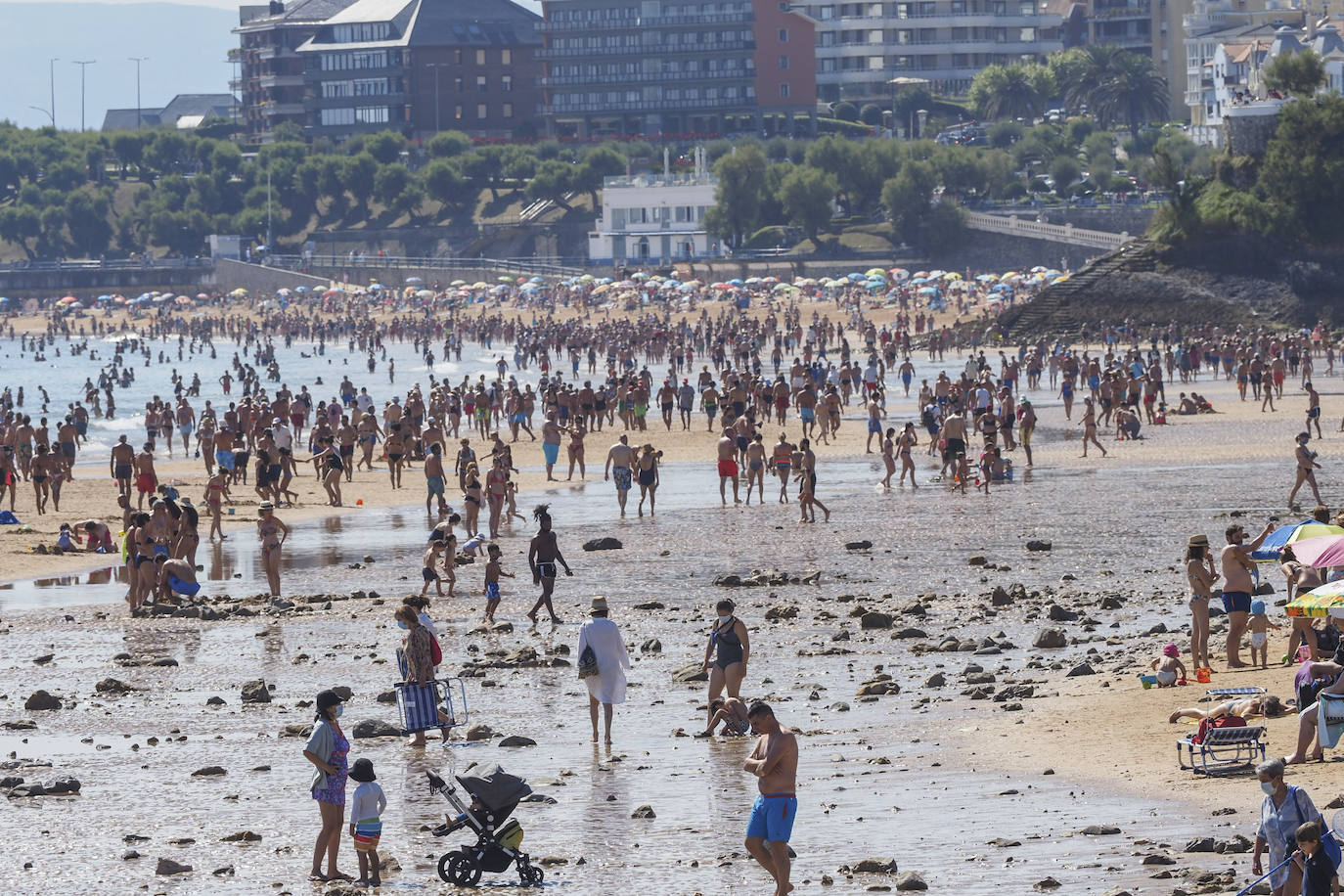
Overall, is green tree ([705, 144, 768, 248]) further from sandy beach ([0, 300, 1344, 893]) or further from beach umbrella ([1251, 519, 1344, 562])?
beach umbrella ([1251, 519, 1344, 562])

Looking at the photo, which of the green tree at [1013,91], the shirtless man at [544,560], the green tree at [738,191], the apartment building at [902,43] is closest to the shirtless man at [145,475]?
the shirtless man at [544,560]

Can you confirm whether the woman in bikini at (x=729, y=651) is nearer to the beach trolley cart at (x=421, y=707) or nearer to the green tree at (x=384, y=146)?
the beach trolley cart at (x=421, y=707)

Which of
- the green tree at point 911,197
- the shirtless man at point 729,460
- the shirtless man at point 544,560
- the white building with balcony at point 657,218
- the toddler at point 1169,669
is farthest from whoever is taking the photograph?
the white building with balcony at point 657,218

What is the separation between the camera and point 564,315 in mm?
96625

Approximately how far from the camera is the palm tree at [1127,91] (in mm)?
130750

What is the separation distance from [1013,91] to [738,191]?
1500 inches

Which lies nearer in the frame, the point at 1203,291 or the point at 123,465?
the point at 123,465

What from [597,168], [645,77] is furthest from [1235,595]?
[645,77]

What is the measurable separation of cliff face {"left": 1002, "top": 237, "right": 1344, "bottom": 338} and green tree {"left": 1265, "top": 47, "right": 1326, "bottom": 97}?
21.8 ft

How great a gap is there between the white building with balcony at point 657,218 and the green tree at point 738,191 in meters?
3.26

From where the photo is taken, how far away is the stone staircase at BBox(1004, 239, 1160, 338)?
2795 inches

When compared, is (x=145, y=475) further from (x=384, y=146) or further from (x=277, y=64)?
(x=277, y=64)

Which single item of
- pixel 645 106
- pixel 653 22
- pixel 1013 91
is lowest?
pixel 645 106

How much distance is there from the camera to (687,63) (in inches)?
5413
